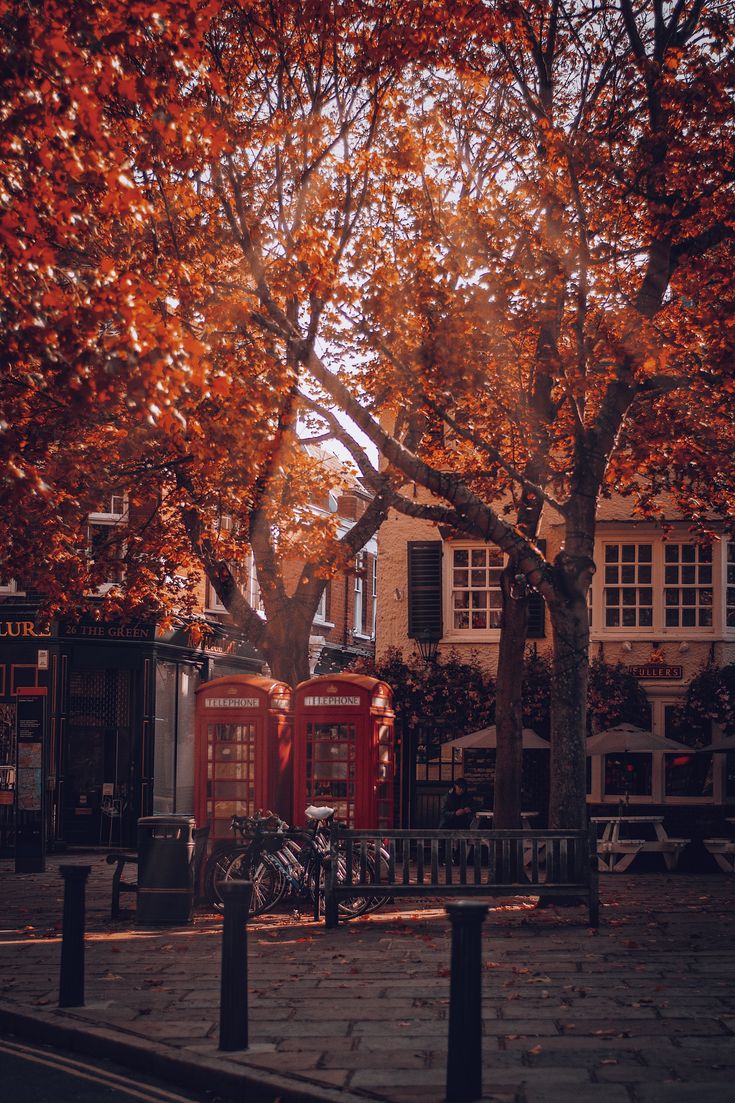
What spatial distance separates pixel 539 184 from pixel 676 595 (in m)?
13.9

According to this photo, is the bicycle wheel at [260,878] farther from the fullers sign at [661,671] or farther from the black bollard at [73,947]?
the fullers sign at [661,671]

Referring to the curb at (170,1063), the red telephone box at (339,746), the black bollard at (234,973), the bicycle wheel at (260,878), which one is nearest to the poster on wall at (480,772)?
the red telephone box at (339,746)

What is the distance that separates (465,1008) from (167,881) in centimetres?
880

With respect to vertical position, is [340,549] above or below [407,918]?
above

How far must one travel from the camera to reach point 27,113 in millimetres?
10070

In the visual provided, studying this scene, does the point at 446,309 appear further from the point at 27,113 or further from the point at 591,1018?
the point at 591,1018

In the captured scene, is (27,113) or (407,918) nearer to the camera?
(27,113)

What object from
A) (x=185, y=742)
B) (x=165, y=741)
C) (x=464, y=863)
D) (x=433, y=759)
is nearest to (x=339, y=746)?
(x=464, y=863)

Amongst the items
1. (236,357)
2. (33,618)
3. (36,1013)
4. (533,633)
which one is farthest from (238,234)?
(533,633)

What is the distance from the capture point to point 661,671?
28672 millimetres

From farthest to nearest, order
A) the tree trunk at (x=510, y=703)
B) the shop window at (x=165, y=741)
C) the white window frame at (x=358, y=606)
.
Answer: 1. the white window frame at (x=358, y=606)
2. the shop window at (x=165, y=741)
3. the tree trunk at (x=510, y=703)

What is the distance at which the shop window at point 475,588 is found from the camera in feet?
98.1

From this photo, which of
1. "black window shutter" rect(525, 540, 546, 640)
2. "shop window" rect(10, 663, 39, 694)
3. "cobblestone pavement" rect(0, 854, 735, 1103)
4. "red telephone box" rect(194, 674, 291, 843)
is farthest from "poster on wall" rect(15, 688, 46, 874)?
"black window shutter" rect(525, 540, 546, 640)

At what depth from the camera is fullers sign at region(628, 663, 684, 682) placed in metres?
28.6
